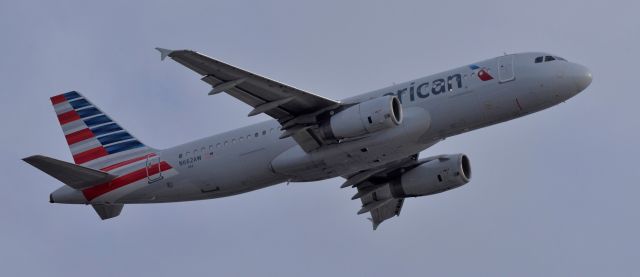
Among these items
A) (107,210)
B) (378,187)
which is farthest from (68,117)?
(378,187)

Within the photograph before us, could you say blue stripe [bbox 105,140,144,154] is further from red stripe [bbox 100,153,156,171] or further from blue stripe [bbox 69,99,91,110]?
blue stripe [bbox 69,99,91,110]

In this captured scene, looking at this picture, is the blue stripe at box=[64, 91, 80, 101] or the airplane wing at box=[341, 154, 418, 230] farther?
the blue stripe at box=[64, 91, 80, 101]

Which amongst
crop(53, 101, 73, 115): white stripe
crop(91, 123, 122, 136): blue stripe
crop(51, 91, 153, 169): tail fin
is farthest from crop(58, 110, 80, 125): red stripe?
crop(91, 123, 122, 136): blue stripe

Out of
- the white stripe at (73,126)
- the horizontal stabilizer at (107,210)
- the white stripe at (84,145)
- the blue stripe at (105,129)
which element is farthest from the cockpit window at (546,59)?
the white stripe at (73,126)

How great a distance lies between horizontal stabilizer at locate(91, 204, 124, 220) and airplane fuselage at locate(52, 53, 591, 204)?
393 cm

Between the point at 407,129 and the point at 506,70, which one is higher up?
the point at 506,70

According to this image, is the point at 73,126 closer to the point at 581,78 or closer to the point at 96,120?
the point at 96,120

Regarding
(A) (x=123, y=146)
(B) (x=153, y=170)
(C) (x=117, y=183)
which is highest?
(A) (x=123, y=146)

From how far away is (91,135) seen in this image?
5744 centimetres

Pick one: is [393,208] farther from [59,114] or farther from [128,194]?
[59,114]

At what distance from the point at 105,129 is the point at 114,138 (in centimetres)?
99

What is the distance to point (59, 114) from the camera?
58719mm

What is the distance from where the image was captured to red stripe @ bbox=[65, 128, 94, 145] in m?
57.5

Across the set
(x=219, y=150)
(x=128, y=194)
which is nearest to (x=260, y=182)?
(x=219, y=150)
